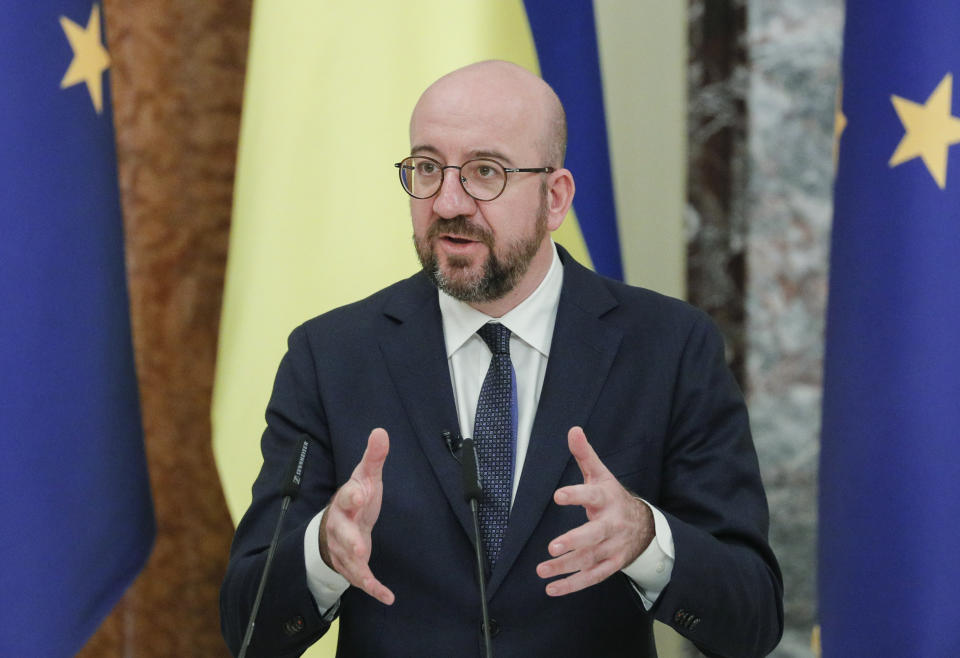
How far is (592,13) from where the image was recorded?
8.56ft

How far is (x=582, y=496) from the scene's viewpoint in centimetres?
146

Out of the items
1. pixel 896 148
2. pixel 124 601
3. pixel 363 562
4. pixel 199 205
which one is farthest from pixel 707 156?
pixel 124 601

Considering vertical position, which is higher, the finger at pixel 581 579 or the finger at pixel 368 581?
the finger at pixel 368 581

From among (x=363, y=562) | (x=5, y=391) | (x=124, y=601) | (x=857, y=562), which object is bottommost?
(x=124, y=601)

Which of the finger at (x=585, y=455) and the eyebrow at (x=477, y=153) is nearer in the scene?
the finger at (x=585, y=455)

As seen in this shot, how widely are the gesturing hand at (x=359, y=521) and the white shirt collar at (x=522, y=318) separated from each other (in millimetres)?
486

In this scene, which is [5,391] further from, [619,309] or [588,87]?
[588,87]

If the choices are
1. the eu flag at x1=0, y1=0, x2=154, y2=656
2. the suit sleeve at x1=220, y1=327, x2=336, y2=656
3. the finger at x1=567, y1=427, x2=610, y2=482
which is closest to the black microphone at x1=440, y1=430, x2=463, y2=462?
the suit sleeve at x1=220, y1=327, x2=336, y2=656

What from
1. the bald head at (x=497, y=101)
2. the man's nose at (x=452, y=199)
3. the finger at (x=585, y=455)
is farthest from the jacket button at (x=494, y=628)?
the bald head at (x=497, y=101)

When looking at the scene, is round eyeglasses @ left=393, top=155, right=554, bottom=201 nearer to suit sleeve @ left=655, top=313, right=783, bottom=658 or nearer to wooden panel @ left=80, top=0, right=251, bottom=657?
suit sleeve @ left=655, top=313, right=783, bottom=658

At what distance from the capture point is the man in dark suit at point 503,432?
175 cm

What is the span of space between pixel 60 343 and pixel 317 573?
A: 88 centimetres

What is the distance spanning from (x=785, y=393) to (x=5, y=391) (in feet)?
6.29

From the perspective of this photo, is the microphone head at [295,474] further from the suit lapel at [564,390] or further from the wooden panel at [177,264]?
the wooden panel at [177,264]
